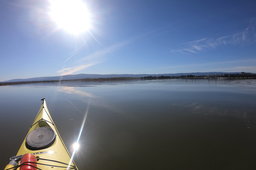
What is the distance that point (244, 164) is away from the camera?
4.34 m

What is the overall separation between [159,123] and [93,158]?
4705 millimetres

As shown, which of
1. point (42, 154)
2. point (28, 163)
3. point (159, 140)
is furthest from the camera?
point (159, 140)

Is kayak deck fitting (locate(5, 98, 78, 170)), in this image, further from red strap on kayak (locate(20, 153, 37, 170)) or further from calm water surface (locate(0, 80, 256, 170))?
calm water surface (locate(0, 80, 256, 170))

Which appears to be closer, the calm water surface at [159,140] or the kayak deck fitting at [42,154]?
the kayak deck fitting at [42,154]

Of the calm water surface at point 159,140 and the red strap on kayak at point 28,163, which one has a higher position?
the red strap on kayak at point 28,163

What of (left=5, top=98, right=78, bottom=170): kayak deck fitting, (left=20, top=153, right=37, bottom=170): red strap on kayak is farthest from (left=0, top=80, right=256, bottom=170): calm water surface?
(left=20, top=153, right=37, bottom=170): red strap on kayak

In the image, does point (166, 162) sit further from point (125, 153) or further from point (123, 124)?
point (123, 124)

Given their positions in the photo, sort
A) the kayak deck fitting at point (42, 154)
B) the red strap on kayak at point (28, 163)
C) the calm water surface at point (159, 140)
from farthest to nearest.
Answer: the calm water surface at point (159, 140) → the kayak deck fitting at point (42, 154) → the red strap on kayak at point (28, 163)

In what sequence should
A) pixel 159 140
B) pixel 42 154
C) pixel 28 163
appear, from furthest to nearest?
1. pixel 159 140
2. pixel 42 154
3. pixel 28 163

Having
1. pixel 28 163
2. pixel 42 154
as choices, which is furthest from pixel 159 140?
pixel 28 163

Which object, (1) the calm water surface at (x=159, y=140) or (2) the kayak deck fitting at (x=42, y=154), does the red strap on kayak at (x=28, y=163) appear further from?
(1) the calm water surface at (x=159, y=140)

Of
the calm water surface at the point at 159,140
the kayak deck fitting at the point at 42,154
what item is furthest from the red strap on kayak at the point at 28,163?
the calm water surface at the point at 159,140

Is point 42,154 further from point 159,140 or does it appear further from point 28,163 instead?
point 159,140

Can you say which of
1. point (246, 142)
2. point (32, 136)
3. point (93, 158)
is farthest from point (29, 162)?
point (246, 142)
